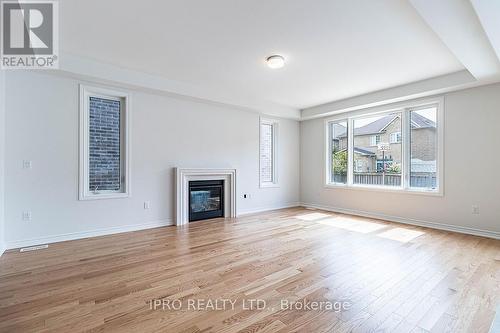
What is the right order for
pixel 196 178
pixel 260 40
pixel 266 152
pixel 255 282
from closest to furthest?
pixel 255 282, pixel 260 40, pixel 196 178, pixel 266 152

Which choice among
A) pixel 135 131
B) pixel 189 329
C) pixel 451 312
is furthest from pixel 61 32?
pixel 451 312

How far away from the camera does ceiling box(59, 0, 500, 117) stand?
8.32ft

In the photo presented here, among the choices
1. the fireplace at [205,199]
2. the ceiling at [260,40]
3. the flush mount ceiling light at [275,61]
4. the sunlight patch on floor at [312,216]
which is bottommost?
the sunlight patch on floor at [312,216]

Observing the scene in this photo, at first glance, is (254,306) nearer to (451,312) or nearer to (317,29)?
(451,312)

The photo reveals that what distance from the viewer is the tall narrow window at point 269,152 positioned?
665cm

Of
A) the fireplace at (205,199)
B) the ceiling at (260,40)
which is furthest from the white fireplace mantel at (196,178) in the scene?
the ceiling at (260,40)

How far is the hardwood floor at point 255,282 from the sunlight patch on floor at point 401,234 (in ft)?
0.16

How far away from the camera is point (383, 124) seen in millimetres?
5590

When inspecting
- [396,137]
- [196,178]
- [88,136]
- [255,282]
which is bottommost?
[255,282]

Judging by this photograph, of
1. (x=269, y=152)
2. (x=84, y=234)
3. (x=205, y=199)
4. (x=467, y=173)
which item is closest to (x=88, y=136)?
(x=84, y=234)

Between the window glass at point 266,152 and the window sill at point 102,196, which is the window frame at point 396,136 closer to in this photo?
the window glass at point 266,152

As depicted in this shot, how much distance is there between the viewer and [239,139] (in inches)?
237

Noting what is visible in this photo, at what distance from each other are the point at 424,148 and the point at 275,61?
142 inches

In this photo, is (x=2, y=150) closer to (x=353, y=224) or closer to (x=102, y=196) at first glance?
(x=102, y=196)
